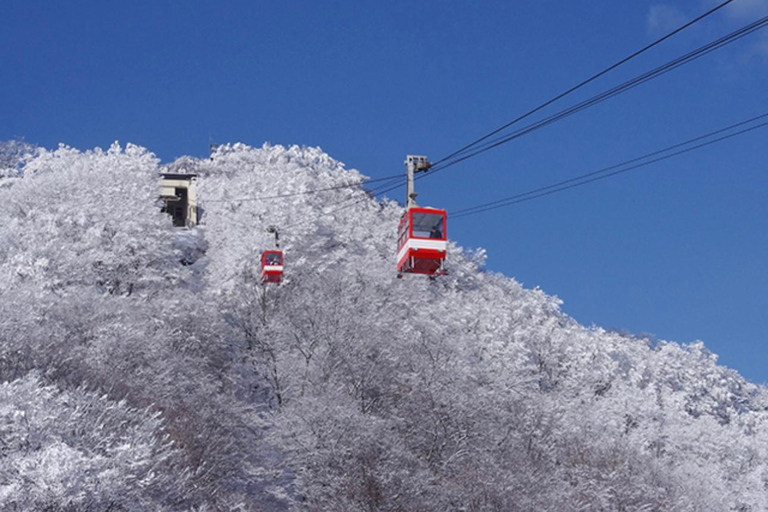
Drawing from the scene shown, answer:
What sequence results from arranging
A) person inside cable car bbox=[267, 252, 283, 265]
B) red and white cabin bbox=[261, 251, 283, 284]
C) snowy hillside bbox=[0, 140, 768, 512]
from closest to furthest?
snowy hillside bbox=[0, 140, 768, 512] → red and white cabin bbox=[261, 251, 283, 284] → person inside cable car bbox=[267, 252, 283, 265]

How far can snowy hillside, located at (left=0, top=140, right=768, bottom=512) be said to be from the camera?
31812mm

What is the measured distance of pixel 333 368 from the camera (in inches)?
1914

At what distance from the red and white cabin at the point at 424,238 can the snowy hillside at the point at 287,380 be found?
39.0ft

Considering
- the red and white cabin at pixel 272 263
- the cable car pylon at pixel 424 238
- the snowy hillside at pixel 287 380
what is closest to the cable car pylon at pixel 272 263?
the red and white cabin at pixel 272 263

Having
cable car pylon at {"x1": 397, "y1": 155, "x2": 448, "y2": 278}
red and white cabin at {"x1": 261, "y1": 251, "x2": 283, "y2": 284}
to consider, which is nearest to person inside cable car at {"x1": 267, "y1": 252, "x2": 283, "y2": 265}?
red and white cabin at {"x1": 261, "y1": 251, "x2": 283, "y2": 284}

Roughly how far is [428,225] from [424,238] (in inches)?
13.7

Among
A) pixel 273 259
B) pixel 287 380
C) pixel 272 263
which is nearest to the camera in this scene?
pixel 287 380

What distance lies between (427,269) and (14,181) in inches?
2307

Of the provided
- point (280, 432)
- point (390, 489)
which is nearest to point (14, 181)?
point (280, 432)

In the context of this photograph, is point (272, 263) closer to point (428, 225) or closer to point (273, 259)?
point (273, 259)

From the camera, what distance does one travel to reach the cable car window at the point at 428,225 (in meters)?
22.4

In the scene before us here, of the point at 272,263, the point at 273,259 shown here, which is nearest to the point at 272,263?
the point at 272,263

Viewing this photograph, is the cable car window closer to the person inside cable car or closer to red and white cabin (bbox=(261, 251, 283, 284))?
red and white cabin (bbox=(261, 251, 283, 284))

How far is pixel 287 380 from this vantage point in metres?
48.2
